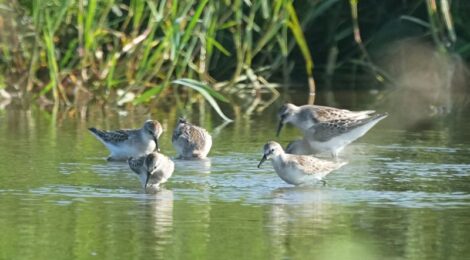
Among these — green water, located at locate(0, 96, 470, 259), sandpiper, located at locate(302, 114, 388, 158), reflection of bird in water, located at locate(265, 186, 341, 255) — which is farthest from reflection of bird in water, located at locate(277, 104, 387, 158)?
reflection of bird in water, located at locate(265, 186, 341, 255)

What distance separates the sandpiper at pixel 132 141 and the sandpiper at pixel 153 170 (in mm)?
1423

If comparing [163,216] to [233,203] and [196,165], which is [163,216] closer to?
[233,203]

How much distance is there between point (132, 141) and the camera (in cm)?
1247

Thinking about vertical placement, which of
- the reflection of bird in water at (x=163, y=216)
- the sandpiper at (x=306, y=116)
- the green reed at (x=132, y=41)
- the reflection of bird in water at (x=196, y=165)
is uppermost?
the green reed at (x=132, y=41)

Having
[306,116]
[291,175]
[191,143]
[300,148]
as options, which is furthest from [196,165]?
[306,116]

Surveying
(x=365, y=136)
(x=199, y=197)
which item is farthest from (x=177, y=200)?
(x=365, y=136)

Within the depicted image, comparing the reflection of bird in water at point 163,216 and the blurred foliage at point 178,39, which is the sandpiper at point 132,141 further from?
the reflection of bird in water at point 163,216

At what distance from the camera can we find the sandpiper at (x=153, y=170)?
10.4m

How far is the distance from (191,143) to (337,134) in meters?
1.49

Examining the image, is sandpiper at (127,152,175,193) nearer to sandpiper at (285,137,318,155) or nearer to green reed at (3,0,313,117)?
sandpiper at (285,137,318,155)

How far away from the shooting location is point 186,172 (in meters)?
11.6

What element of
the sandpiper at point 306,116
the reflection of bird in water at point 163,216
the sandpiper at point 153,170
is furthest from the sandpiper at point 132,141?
the reflection of bird in water at point 163,216

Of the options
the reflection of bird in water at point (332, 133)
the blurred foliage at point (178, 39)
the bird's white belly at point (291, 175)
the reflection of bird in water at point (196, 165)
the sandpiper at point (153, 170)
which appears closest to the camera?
the sandpiper at point (153, 170)

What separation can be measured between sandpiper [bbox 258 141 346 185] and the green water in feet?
0.29
